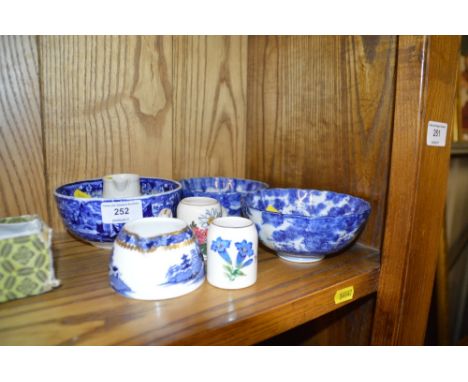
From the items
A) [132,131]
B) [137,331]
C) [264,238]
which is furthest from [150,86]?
[137,331]

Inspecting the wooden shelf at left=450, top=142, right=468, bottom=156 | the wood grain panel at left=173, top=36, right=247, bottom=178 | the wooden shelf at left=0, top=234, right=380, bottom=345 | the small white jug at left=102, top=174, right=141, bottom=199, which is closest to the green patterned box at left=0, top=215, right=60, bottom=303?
the wooden shelf at left=0, top=234, right=380, bottom=345

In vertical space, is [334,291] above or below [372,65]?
below

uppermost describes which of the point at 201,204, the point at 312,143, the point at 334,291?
the point at 312,143

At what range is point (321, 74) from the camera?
76 centimetres

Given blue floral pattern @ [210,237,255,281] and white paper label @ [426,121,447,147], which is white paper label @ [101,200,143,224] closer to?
blue floral pattern @ [210,237,255,281]

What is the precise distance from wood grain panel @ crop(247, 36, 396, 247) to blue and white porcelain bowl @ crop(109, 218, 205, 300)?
36 cm

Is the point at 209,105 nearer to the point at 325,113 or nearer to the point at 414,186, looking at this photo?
the point at 325,113

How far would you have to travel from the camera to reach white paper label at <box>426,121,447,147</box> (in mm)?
633

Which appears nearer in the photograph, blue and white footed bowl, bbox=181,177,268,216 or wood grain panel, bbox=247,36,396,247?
wood grain panel, bbox=247,36,396,247

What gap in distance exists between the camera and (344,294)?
2.02 feet

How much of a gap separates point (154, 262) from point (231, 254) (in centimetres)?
11

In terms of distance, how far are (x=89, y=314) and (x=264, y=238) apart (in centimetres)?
29

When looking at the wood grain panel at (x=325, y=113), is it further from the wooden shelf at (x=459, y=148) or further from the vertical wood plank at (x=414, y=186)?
the wooden shelf at (x=459, y=148)

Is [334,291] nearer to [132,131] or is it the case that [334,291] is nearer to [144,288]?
[144,288]
